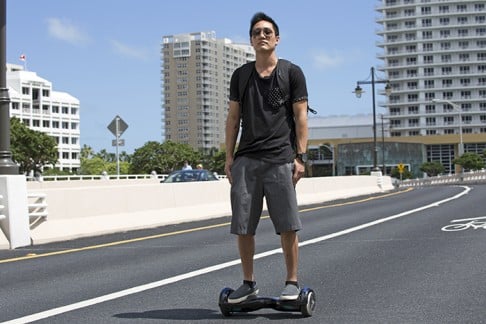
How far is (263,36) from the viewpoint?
19.5ft

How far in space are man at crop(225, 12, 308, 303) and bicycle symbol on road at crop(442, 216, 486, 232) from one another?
833 centimetres

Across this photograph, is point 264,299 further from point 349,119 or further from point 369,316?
point 349,119

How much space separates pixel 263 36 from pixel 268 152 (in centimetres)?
85

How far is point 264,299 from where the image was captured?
19.5 feet

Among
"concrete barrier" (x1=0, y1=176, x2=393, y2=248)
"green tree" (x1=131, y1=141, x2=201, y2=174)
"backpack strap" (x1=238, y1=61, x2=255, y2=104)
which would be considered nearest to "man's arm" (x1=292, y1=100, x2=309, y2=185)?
"backpack strap" (x1=238, y1=61, x2=255, y2=104)

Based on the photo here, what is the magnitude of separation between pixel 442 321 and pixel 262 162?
66.1 inches

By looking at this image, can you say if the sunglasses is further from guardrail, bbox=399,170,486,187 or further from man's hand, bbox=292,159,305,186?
guardrail, bbox=399,170,486,187

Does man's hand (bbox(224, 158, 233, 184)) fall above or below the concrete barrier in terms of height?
above

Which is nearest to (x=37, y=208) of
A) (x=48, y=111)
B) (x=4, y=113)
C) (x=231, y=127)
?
(x=4, y=113)

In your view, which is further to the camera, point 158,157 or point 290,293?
point 158,157

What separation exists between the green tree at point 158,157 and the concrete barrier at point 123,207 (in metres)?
115

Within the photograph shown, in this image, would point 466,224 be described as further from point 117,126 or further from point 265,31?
point 117,126

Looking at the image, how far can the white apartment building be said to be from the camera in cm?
15475

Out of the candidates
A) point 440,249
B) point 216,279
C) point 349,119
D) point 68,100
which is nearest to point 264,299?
point 216,279
